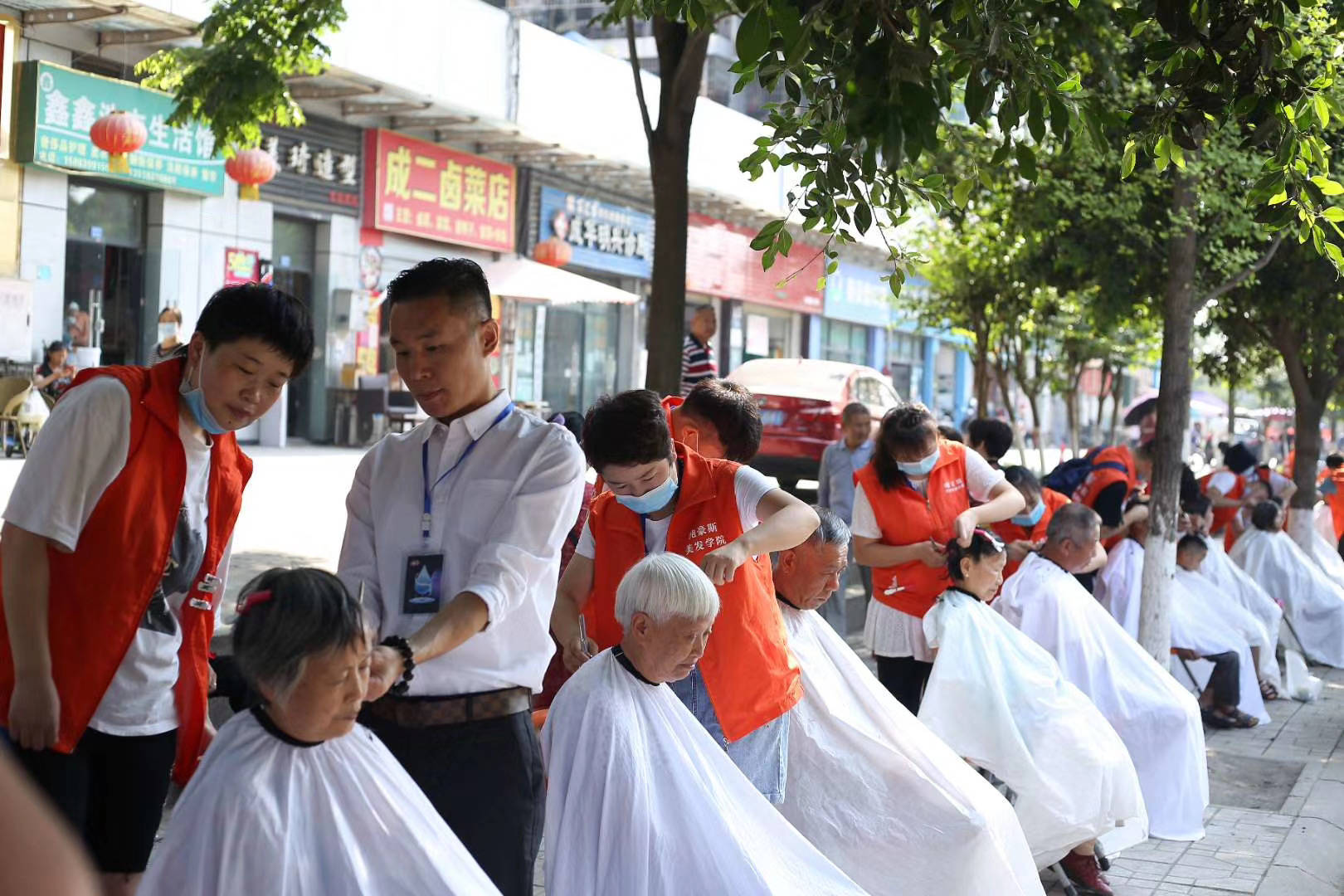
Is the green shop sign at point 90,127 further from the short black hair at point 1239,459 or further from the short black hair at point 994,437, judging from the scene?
the short black hair at point 1239,459

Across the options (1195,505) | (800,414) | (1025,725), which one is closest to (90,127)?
(800,414)

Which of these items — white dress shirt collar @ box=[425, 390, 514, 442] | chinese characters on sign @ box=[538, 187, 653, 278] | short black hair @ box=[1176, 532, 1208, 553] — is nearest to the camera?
white dress shirt collar @ box=[425, 390, 514, 442]

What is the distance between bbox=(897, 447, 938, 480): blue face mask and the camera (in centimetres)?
584

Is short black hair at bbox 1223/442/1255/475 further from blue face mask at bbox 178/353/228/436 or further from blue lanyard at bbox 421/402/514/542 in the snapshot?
blue face mask at bbox 178/353/228/436

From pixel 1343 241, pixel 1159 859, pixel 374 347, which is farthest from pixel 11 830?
pixel 374 347

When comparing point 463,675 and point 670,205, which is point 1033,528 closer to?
point 670,205

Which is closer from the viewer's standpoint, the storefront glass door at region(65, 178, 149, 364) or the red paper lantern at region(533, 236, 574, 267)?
the storefront glass door at region(65, 178, 149, 364)

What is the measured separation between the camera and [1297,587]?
11586 mm

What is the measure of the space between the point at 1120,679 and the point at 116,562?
478 centimetres

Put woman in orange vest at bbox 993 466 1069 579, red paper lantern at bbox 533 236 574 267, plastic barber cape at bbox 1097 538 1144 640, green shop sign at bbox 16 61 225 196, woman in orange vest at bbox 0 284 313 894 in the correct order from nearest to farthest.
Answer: woman in orange vest at bbox 0 284 313 894 → woman in orange vest at bbox 993 466 1069 579 → plastic barber cape at bbox 1097 538 1144 640 → green shop sign at bbox 16 61 225 196 → red paper lantern at bbox 533 236 574 267

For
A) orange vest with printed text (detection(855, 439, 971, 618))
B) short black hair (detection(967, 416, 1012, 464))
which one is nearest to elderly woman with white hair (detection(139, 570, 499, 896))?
orange vest with printed text (detection(855, 439, 971, 618))

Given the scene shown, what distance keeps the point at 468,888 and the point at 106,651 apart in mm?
1077

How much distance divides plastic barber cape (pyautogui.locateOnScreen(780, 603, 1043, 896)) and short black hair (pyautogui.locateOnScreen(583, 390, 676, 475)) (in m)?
1.10

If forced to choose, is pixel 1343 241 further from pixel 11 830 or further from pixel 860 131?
pixel 11 830
